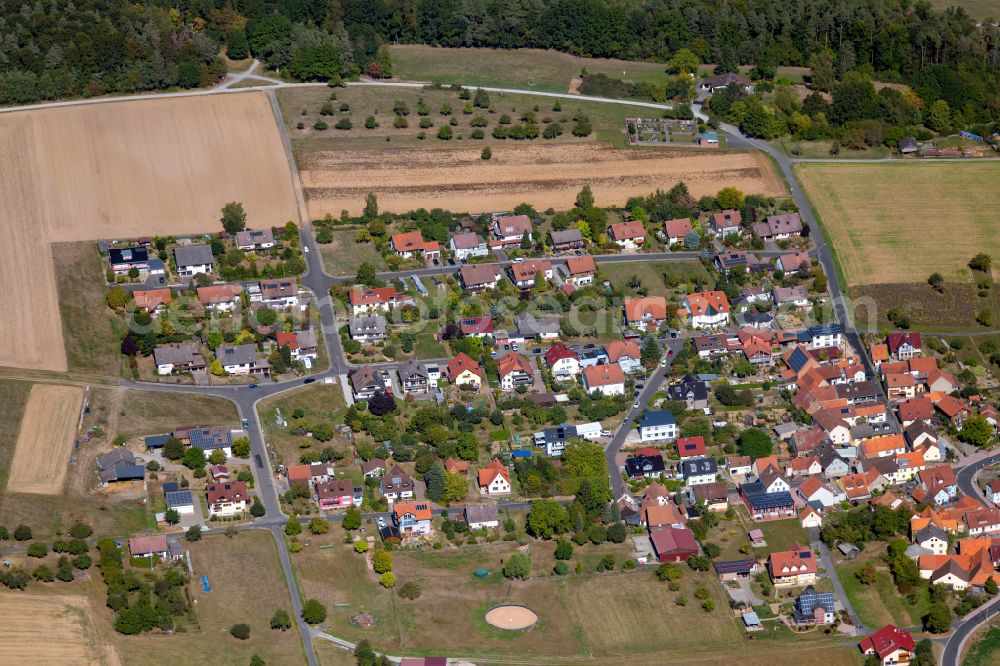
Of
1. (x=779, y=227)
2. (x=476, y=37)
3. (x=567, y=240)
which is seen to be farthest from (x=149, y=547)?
(x=476, y=37)

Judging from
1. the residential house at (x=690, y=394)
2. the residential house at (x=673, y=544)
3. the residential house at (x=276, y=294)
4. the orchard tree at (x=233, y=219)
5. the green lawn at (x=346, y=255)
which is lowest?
the residential house at (x=673, y=544)

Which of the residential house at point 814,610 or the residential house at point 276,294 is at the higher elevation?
the residential house at point 276,294

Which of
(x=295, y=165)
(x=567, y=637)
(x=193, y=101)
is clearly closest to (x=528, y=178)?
(x=295, y=165)

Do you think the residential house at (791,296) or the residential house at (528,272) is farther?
the residential house at (528,272)

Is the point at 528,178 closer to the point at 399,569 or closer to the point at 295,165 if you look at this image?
the point at 295,165

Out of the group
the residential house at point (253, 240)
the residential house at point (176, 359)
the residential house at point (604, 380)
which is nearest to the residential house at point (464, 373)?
the residential house at point (604, 380)

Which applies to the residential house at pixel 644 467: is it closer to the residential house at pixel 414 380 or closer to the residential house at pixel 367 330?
the residential house at pixel 414 380

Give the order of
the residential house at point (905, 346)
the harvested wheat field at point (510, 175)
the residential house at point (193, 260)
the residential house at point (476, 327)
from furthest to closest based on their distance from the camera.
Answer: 1. the harvested wheat field at point (510, 175)
2. the residential house at point (193, 260)
3. the residential house at point (905, 346)
4. the residential house at point (476, 327)
